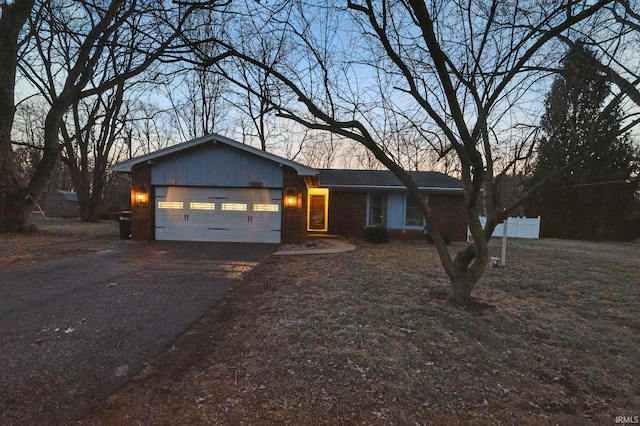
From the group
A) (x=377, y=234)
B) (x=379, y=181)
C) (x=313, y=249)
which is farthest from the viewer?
(x=379, y=181)

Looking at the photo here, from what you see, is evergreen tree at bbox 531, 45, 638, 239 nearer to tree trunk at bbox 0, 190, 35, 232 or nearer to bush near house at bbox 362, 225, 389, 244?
bush near house at bbox 362, 225, 389, 244

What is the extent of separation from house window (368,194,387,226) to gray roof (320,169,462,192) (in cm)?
60

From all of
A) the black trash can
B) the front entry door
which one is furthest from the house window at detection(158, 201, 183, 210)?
the front entry door

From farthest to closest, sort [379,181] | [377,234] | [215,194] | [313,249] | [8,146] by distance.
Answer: [379,181]
[377,234]
[8,146]
[215,194]
[313,249]

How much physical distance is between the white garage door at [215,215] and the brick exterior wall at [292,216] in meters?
0.26

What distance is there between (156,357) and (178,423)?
1170 mm

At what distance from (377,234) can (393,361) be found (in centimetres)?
1032

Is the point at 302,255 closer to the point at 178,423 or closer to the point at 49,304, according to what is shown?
the point at 49,304

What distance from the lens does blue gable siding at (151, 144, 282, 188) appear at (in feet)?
38.9

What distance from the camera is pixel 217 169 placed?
1190 cm

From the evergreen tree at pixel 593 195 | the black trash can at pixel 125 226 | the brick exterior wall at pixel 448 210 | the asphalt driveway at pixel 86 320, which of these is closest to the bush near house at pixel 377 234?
the brick exterior wall at pixel 448 210

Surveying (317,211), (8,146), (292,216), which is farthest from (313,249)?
(8,146)

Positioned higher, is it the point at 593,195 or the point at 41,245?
the point at 593,195

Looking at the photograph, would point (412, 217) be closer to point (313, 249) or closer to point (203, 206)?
point (313, 249)
